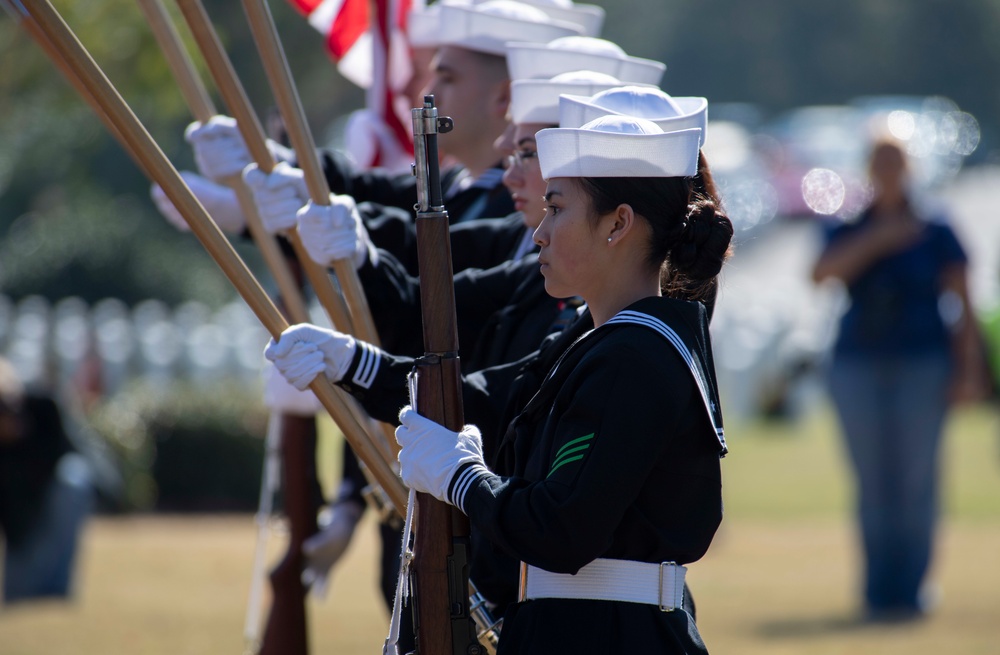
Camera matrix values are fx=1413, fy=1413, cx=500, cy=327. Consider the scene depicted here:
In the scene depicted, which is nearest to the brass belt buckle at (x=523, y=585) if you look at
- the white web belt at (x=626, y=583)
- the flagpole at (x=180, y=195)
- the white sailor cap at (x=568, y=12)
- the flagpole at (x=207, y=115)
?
the white web belt at (x=626, y=583)

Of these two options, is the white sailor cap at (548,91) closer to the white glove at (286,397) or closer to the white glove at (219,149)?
the white glove at (219,149)

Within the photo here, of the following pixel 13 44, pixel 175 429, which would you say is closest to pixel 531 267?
pixel 13 44

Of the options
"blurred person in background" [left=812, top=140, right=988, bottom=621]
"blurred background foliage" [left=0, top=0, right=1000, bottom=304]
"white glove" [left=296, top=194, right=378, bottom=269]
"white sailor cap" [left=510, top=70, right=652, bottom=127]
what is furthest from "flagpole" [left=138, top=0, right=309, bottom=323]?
"blurred background foliage" [left=0, top=0, right=1000, bottom=304]

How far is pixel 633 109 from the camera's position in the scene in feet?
8.84

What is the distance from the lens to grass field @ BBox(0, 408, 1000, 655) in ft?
20.4

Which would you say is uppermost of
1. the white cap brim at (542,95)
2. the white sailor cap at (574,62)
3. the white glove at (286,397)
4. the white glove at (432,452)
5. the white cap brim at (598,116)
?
the white sailor cap at (574,62)

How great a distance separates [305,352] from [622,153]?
2.49 feet

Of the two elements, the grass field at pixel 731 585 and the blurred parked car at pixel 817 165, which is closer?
the grass field at pixel 731 585

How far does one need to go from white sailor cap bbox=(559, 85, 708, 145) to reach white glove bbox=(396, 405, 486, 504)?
0.64m

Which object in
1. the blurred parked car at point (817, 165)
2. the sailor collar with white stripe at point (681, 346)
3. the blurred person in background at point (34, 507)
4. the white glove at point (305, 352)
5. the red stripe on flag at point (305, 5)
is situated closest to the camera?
the sailor collar with white stripe at point (681, 346)

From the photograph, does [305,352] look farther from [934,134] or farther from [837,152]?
[934,134]

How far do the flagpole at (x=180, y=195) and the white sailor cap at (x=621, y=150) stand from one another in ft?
2.27

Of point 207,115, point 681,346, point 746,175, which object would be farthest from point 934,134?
point 681,346

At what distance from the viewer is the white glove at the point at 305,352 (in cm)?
279
